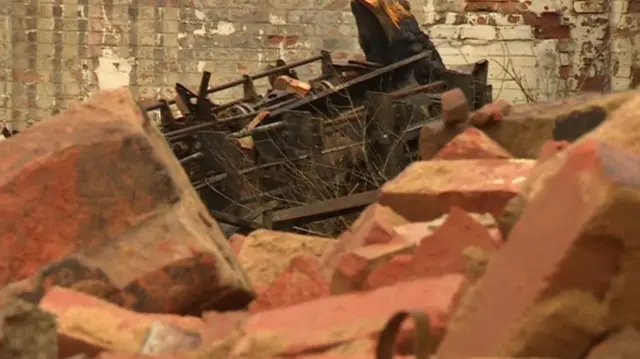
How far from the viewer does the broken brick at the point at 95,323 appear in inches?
88.3

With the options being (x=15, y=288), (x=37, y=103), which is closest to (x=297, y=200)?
(x=15, y=288)

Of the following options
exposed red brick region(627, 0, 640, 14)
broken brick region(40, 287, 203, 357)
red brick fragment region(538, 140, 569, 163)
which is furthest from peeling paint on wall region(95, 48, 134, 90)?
broken brick region(40, 287, 203, 357)

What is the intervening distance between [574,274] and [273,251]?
1.72 meters

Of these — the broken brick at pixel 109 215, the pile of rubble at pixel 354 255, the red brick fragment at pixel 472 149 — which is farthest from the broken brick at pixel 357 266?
the red brick fragment at pixel 472 149

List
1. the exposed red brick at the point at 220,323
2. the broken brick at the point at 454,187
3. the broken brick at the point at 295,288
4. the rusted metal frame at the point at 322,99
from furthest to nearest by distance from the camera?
1. the rusted metal frame at the point at 322,99
2. the broken brick at the point at 454,187
3. the broken brick at the point at 295,288
4. the exposed red brick at the point at 220,323

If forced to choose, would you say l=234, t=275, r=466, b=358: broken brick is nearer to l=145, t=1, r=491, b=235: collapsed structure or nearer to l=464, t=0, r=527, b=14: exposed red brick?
l=145, t=1, r=491, b=235: collapsed structure

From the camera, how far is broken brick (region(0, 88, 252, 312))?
2715 millimetres

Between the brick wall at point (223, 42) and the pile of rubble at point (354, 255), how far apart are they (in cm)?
652

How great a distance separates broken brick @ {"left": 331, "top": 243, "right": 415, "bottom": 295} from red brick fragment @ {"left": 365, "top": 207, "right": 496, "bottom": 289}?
3cm

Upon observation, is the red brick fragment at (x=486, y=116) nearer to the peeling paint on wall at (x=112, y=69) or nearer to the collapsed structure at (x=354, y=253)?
the collapsed structure at (x=354, y=253)

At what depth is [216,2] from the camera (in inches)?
398

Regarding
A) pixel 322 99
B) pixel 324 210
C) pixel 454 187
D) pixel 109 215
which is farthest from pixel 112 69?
pixel 454 187

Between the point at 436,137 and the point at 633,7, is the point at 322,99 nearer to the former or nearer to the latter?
the point at 436,137

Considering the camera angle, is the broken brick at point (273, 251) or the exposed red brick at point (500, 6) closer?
the broken brick at point (273, 251)
